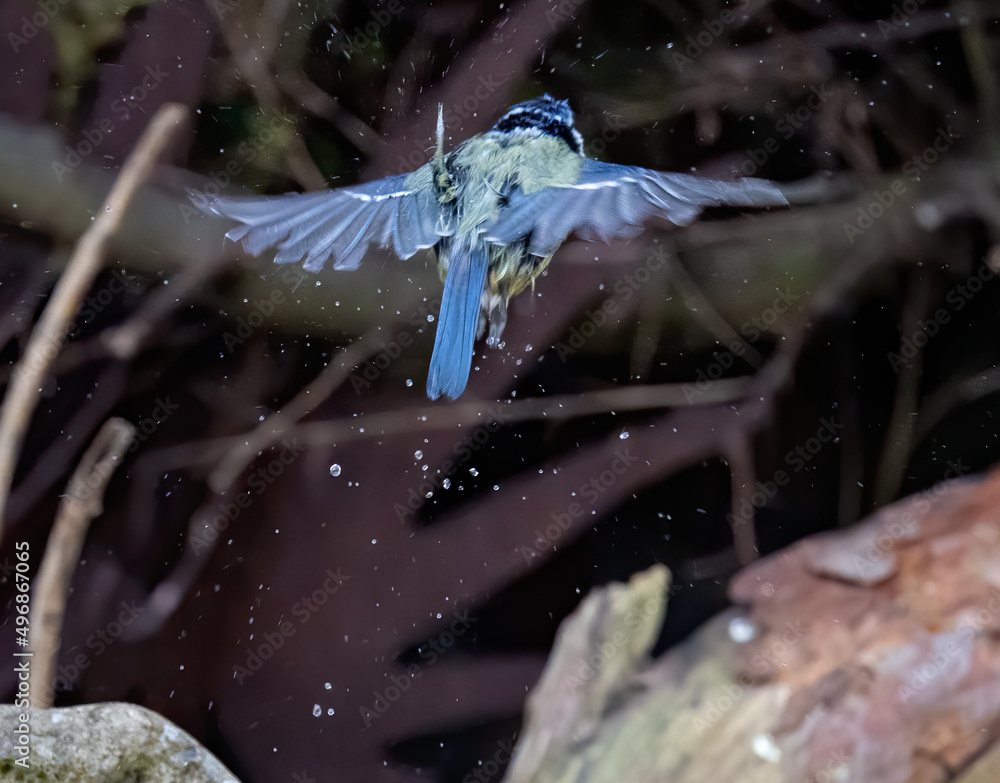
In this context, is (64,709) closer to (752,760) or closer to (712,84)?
(752,760)

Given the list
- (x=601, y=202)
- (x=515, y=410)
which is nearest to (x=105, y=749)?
(x=515, y=410)

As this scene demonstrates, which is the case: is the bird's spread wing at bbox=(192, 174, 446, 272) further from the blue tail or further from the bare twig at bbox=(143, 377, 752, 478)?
the bare twig at bbox=(143, 377, 752, 478)

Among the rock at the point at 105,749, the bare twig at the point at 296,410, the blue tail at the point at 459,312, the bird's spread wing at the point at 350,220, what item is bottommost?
the rock at the point at 105,749

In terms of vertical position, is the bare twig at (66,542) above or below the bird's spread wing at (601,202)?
below

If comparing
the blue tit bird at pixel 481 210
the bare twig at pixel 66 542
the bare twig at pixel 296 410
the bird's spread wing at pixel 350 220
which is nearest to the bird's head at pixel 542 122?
the blue tit bird at pixel 481 210

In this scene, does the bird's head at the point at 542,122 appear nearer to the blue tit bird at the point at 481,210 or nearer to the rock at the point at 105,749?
the blue tit bird at the point at 481,210

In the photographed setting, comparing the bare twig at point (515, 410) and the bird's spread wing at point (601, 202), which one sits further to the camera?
the bare twig at point (515, 410)
